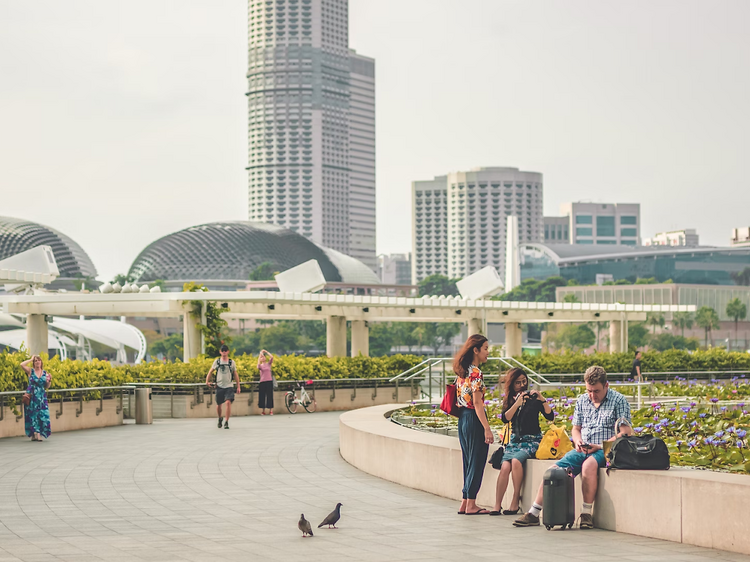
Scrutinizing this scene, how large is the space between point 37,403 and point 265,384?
7033 millimetres

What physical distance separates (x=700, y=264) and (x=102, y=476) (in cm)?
14615

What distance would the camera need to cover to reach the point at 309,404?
24.9 meters

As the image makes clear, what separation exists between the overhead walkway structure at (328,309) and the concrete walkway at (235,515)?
17.3 m

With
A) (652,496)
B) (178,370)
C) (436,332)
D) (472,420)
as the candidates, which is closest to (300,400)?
(178,370)

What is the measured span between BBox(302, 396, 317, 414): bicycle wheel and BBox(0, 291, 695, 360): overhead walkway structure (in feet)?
25.5

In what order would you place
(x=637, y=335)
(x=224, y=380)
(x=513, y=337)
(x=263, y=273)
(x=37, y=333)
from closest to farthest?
(x=224, y=380) < (x=37, y=333) < (x=513, y=337) < (x=637, y=335) < (x=263, y=273)

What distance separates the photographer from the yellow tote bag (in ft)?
30.9

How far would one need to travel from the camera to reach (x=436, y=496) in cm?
1088

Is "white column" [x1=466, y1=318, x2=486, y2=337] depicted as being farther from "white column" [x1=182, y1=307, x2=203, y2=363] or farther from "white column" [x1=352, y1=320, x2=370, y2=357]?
"white column" [x1=182, y1=307, x2=203, y2=363]

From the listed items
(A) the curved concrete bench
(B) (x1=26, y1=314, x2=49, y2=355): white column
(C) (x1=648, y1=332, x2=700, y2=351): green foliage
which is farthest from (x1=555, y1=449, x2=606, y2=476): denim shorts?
(C) (x1=648, y1=332, x2=700, y2=351): green foliage

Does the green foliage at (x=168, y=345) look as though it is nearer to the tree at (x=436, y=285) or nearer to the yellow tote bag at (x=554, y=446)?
the tree at (x=436, y=285)

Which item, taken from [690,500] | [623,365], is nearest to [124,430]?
[690,500]

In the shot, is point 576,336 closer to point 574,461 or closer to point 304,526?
point 574,461

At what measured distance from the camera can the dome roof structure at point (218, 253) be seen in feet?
528
